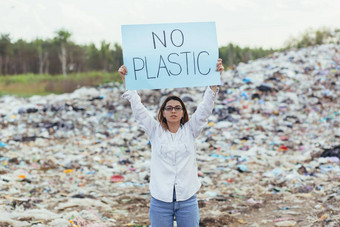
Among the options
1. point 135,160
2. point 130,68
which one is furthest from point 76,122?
point 130,68

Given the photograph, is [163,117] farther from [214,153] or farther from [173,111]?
[214,153]

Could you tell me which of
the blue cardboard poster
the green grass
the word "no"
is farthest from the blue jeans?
Answer: the green grass

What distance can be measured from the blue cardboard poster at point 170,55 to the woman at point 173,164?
15 centimetres

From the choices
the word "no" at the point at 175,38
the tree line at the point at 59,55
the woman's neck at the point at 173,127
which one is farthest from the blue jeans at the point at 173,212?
the tree line at the point at 59,55

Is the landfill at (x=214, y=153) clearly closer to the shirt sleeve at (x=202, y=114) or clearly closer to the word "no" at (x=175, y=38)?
the shirt sleeve at (x=202, y=114)

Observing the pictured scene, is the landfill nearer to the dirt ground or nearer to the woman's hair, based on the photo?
the dirt ground

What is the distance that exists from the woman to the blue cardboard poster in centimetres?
15

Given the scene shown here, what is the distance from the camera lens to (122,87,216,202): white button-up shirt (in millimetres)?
2033

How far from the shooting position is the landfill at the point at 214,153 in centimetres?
416

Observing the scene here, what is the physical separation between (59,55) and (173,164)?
2230 centimetres

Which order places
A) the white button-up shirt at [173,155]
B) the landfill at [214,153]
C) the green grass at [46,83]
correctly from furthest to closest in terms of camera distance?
the green grass at [46,83], the landfill at [214,153], the white button-up shirt at [173,155]

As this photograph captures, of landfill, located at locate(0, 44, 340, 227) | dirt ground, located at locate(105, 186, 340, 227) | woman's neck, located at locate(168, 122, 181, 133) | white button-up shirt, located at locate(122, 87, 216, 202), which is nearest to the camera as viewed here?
white button-up shirt, located at locate(122, 87, 216, 202)

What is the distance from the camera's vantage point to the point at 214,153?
21.9 feet

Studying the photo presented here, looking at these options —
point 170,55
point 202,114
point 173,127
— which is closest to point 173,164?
point 173,127
